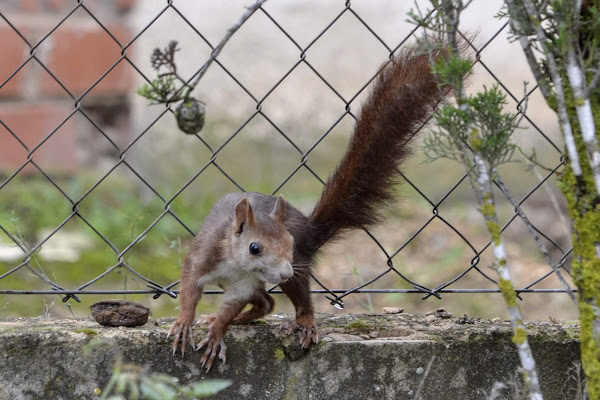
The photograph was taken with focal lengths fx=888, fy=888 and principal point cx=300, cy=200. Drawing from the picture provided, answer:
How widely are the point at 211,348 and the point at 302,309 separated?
257 mm

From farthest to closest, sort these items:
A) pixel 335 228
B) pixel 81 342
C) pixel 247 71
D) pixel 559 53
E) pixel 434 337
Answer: pixel 247 71, pixel 335 228, pixel 434 337, pixel 81 342, pixel 559 53

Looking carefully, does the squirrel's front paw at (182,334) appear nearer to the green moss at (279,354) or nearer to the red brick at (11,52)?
the green moss at (279,354)

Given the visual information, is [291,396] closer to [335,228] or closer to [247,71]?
[335,228]

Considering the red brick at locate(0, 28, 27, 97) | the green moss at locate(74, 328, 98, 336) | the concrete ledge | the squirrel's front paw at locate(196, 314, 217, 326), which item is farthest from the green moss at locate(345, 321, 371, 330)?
the red brick at locate(0, 28, 27, 97)

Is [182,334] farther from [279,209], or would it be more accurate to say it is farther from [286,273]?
[279,209]

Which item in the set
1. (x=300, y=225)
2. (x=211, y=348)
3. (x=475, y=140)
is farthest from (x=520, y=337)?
(x=300, y=225)

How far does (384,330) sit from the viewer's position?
2.08 metres

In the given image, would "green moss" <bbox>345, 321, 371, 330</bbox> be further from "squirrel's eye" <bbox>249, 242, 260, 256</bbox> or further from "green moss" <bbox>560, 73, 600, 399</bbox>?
"green moss" <bbox>560, 73, 600, 399</bbox>

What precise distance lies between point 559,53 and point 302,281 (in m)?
0.88

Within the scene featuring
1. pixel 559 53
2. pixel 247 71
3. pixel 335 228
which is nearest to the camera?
pixel 559 53

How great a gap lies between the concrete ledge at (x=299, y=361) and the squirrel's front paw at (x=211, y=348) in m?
0.02

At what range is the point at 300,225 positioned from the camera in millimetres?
2193

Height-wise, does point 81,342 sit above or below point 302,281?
below

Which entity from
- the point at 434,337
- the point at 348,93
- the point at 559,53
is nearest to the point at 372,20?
the point at 348,93
